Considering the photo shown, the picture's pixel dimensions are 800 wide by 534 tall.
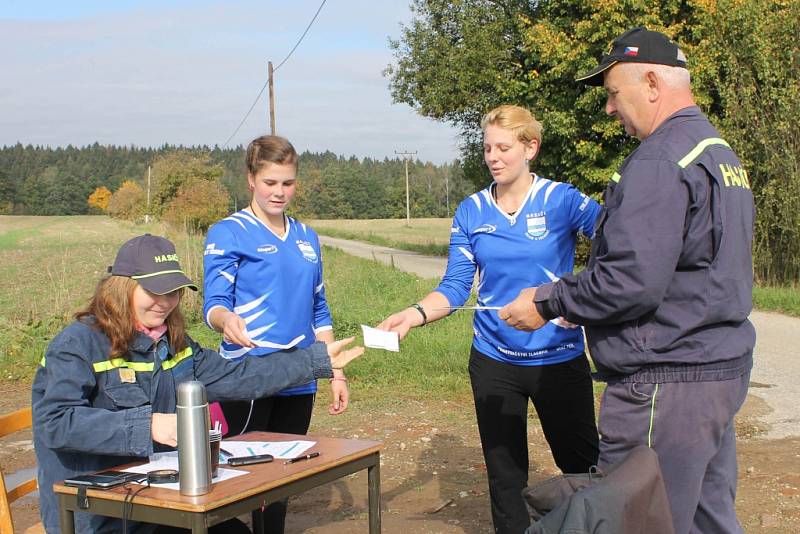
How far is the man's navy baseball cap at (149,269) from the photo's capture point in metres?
3.20

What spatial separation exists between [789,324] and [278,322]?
10698 mm

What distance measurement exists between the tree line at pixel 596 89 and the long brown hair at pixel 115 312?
14.6m

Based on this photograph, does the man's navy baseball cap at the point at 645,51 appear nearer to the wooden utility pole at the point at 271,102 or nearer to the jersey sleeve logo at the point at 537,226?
the jersey sleeve logo at the point at 537,226

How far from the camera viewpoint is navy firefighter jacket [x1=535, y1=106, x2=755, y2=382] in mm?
2584

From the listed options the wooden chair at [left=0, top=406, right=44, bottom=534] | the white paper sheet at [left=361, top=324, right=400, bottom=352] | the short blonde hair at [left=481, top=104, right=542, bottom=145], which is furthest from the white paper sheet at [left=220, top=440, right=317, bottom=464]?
the short blonde hair at [left=481, top=104, right=542, bottom=145]

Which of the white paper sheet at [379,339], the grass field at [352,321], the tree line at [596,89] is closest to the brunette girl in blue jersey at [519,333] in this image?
the white paper sheet at [379,339]

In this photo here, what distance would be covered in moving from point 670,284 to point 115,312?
1942mm

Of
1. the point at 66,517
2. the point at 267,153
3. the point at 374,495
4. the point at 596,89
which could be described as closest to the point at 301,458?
the point at 374,495

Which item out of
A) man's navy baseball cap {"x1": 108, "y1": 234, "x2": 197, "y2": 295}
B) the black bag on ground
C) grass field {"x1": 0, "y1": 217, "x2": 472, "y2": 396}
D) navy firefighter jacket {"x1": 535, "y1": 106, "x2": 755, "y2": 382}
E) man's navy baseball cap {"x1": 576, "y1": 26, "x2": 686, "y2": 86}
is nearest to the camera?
the black bag on ground

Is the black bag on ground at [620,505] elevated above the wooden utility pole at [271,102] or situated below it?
below

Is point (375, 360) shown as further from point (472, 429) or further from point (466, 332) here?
→ point (472, 429)

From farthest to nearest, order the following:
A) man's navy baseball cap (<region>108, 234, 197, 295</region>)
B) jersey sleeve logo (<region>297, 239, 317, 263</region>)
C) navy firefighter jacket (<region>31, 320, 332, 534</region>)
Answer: jersey sleeve logo (<region>297, 239, 317, 263</region>) < man's navy baseball cap (<region>108, 234, 197, 295</region>) < navy firefighter jacket (<region>31, 320, 332, 534</region>)

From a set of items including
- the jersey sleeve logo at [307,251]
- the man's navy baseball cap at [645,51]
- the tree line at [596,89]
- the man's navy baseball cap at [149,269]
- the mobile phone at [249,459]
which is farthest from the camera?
the tree line at [596,89]

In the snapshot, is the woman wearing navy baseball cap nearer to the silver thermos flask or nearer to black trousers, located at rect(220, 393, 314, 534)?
the silver thermos flask
